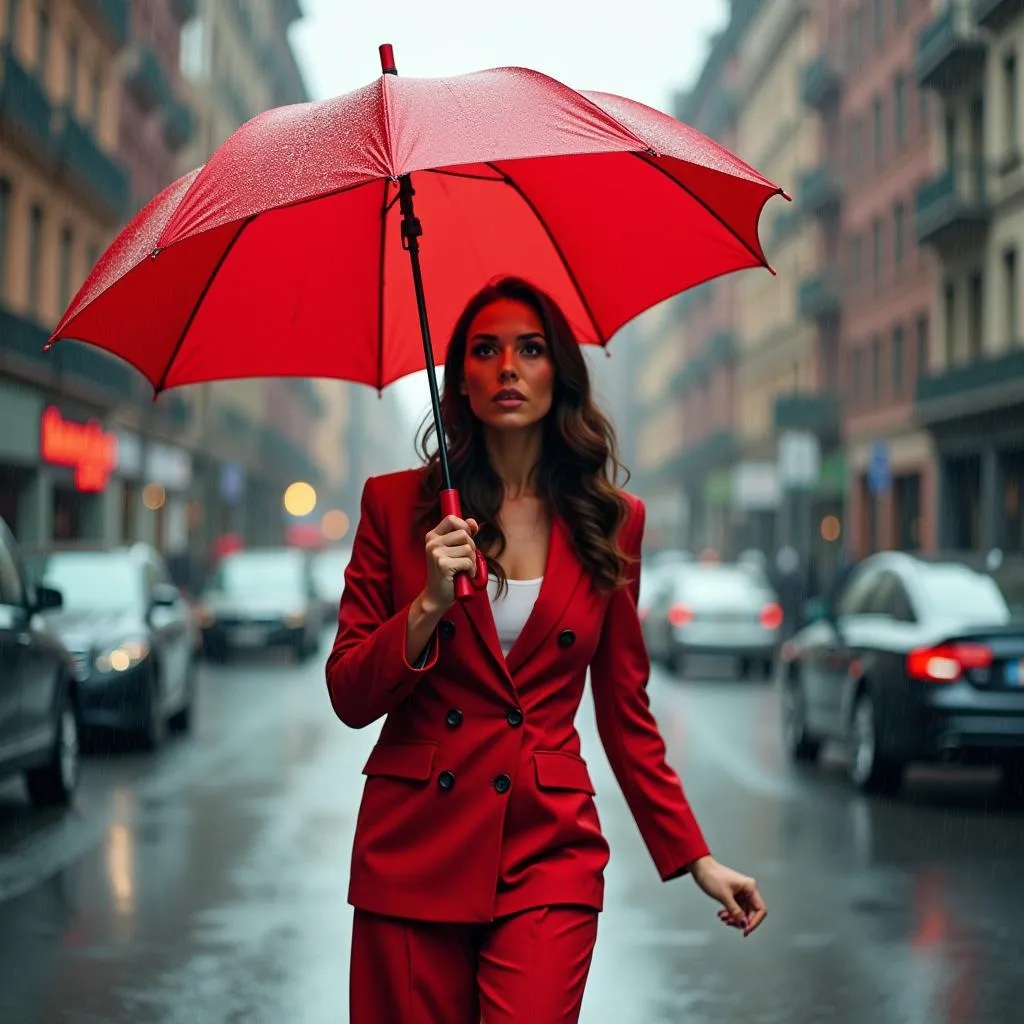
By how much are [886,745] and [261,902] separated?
4968 millimetres

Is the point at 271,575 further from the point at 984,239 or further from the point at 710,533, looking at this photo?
the point at 710,533

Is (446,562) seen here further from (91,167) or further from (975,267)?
(975,267)

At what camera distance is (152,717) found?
1528 cm

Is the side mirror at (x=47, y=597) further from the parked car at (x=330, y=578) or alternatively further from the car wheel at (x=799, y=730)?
the parked car at (x=330, y=578)

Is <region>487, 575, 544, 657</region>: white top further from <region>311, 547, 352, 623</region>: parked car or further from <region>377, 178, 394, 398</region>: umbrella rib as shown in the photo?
<region>311, 547, 352, 623</region>: parked car

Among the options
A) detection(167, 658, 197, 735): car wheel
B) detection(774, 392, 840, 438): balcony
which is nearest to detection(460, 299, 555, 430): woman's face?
detection(167, 658, 197, 735): car wheel

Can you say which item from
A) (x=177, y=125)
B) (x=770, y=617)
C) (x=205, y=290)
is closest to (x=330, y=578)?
(x=177, y=125)

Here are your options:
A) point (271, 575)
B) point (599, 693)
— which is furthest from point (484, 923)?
point (271, 575)

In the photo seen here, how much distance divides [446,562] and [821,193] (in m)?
53.6

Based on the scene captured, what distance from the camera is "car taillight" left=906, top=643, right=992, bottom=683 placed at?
12.1 m

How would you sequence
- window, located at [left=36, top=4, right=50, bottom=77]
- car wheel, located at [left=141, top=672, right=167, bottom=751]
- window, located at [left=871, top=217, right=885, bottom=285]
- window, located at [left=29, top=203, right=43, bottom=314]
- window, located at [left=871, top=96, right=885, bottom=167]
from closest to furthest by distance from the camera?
1. car wheel, located at [left=141, top=672, right=167, bottom=751]
2. window, located at [left=36, top=4, right=50, bottom=77]
3. window, located at [left=29, top=203, right=43, bottom=314]
4. window, located at [left=871, top=96, right=885, bottom=167]
5. window, located at [left=871, top=217, right=885, bottom=285]

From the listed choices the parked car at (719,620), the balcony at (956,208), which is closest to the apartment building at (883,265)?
the balcony at (956,208)

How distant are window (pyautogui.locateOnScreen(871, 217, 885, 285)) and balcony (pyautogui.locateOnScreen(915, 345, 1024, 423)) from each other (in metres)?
8.38

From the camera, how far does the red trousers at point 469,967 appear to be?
3.36 meters
